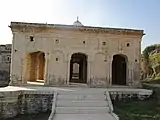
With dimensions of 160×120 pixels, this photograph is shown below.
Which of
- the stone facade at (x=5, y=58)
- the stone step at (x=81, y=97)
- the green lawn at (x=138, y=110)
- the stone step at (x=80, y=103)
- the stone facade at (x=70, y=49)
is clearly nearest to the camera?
the green lawn at (x=138, y=110)

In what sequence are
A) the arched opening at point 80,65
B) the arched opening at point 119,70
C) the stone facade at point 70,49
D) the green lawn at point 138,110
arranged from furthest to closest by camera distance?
1. the arched opening at point 80,65
2. the arched opening at point 119,70
3. the stone facade at point 70,49
4. the green lawn at point 138,110

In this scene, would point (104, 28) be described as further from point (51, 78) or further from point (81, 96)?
point (81, 96)

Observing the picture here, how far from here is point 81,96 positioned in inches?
554

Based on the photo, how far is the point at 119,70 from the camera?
2298cm

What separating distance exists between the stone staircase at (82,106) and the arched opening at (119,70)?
7587 mm

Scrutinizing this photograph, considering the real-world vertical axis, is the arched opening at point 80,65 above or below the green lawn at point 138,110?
above

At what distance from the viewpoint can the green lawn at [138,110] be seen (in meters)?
11.9

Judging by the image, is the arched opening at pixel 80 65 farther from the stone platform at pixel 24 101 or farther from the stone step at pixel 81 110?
the stone step at pixel 81 110

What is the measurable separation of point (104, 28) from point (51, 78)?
5476mm

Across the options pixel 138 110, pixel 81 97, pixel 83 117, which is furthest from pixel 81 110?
pixel 138 110

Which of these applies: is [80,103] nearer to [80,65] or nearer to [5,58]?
[80,65]

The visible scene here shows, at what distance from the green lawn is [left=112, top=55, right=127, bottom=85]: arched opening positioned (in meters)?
6.87

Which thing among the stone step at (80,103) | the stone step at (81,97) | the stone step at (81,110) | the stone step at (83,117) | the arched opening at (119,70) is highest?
the arched opening at (119,70)

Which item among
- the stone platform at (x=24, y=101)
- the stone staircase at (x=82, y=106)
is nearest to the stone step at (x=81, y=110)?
the stone staircase at (x=82, y=106)
